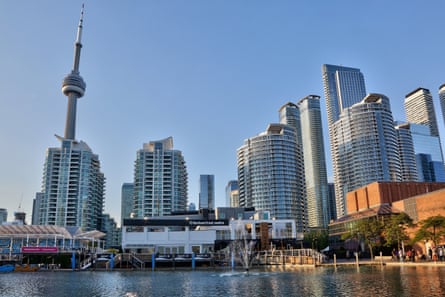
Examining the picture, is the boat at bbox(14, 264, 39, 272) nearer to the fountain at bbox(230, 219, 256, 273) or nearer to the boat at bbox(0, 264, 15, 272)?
the boat at bbox(0, 264, 15, 272)

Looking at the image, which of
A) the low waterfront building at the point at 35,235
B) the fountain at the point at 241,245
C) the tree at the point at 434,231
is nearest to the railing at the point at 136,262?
the low waterfront building at the point at 35,235

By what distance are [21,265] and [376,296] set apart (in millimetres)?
87501

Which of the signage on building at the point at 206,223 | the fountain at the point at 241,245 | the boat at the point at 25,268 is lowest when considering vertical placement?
the boat at the point at 25,268

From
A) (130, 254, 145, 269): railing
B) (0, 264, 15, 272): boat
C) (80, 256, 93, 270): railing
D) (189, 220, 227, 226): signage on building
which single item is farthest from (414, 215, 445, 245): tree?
(0, 264, 15, 272): boat

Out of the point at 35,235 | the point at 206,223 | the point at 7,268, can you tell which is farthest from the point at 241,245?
the point at 7,268

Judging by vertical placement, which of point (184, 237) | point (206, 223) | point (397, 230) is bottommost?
point (397, 230)

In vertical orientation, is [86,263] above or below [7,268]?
above

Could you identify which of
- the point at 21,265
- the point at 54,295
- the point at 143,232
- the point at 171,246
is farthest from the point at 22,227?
the point at 54,295

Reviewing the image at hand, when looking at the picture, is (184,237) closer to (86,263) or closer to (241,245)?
(241,245)

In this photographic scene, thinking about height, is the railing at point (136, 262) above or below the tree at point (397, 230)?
below

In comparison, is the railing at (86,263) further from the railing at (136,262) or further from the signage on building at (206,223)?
the signage on building at (206,223)

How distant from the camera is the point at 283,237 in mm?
126250

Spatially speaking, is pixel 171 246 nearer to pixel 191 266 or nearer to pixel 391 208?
pixel 191 266

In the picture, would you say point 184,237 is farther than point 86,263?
Yes
